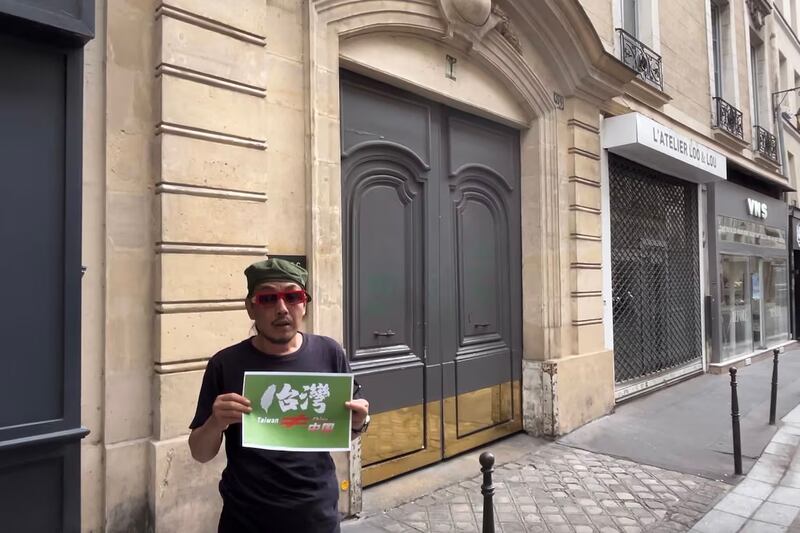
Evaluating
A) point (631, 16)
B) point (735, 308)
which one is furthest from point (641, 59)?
point (735, 308)

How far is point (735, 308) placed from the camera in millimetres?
11688

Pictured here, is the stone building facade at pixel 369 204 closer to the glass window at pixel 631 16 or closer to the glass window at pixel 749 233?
the glass window at pixel 631 16

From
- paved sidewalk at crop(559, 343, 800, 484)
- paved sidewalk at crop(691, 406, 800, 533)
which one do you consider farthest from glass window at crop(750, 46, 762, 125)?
paved sidewalk at crop(691, 406, 800, 533)

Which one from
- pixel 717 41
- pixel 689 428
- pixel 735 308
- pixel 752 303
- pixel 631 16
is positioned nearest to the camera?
pixel 689 428

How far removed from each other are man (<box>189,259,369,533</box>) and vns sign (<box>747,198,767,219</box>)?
13.4m

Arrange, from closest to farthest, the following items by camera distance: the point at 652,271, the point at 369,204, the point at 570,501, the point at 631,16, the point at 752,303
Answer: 1. the point at 570,501
2. the point at 369,204
3. the point at 652,271
4. the point at 631,16
5. the point at 752,303

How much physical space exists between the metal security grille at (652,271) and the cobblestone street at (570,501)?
121 inches

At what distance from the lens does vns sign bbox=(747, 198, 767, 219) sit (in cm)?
1248

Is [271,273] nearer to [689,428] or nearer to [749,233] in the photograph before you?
[689,428]

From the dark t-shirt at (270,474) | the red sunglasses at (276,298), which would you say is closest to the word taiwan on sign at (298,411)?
the dark t-shirt at (270,474)

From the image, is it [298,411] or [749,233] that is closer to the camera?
[298,411]

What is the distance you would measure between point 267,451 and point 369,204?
10.4ft

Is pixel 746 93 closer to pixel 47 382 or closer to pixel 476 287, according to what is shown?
pixel 476 287

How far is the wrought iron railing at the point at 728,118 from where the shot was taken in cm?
1133
